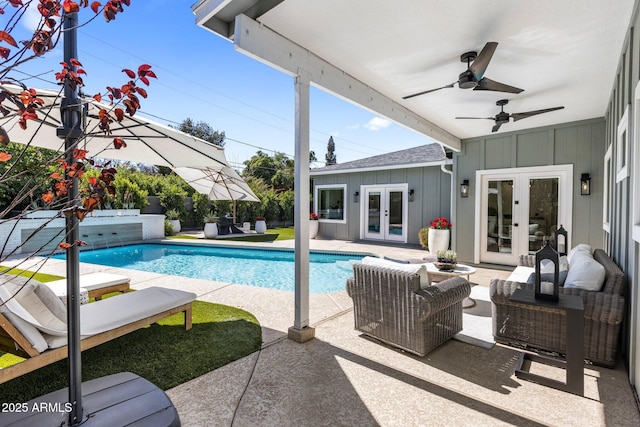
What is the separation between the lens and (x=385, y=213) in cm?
1145

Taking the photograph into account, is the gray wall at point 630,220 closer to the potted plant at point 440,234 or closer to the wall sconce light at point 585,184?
the wall sconce light at point 585,184

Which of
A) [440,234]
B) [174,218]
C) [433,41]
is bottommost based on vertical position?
[440,234]

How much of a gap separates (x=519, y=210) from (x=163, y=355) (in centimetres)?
728

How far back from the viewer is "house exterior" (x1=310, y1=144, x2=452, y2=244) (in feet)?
34.1

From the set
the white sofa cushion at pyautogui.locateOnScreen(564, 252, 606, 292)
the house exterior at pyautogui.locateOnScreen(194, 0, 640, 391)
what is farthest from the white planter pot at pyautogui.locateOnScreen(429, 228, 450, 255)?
the white sofa cushion at pyautogui.locateOnScreen(564, 252, 606, 292)

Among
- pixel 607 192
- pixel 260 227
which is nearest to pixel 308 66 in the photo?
pixel 607 192

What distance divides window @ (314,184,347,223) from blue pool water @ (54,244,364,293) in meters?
3.16

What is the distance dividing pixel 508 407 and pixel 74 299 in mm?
2757

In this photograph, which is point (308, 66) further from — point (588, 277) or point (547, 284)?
point (588, 277)

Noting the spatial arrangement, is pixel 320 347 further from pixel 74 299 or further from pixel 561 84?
pixel 561 84

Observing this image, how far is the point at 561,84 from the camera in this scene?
448 cm

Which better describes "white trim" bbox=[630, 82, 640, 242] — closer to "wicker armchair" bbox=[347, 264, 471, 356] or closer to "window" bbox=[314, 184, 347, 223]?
"wicker armchair" bbox=[347, 264, 471, 356]

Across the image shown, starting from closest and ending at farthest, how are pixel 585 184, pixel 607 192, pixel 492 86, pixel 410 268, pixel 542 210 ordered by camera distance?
pixel 410 268, pixel 492 86, pixel 607 192, pixel 585 184, pixel 542 210

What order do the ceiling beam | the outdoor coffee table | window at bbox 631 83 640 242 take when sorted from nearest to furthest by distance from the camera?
window at bbox 631 83 640 242, the ceiling beam, the outdoor coffee table
